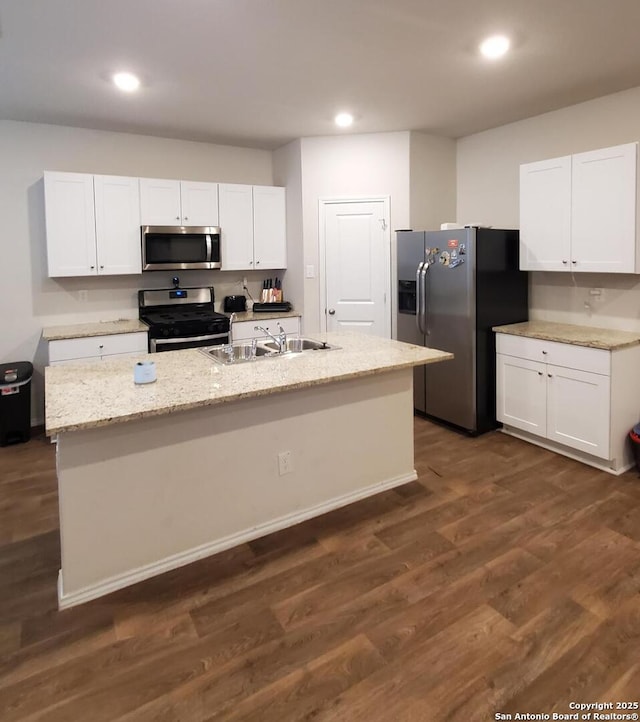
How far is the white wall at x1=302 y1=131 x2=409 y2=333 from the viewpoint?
15.2 feet

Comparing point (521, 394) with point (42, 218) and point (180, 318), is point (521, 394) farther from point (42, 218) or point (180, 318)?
point (42, 218)

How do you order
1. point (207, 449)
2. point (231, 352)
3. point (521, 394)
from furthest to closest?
point (521, 394), point (231, 352), point (207, 449)

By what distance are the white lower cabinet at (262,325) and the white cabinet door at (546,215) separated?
6.98ft

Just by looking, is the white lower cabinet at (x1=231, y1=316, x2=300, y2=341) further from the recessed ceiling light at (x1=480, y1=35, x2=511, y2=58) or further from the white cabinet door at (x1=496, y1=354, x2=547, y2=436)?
the recessed ceiling light at (x1=480, y1=35, x2=511, y2=58)

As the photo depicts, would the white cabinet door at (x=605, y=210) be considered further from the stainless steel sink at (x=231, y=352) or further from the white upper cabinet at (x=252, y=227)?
the white upper cabinet at (x=252, y=227)

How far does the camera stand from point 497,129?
4.52 metres

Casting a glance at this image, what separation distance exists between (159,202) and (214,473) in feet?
9.64

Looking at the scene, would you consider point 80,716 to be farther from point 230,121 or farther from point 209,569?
point 230,121

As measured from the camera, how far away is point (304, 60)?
2986 millimetres

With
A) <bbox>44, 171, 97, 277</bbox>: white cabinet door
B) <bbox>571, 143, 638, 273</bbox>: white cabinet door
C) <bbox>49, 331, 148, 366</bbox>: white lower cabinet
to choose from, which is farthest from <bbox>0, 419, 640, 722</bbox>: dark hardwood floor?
<bbox>44, 171, 97, 277</bbox>: white cabinet door

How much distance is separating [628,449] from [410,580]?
6.67 ft

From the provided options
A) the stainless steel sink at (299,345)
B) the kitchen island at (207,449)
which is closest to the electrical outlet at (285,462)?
the kitchen island at (207,449)

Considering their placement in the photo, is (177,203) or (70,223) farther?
(177,203)

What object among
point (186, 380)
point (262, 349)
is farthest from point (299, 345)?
point (186, 380)
